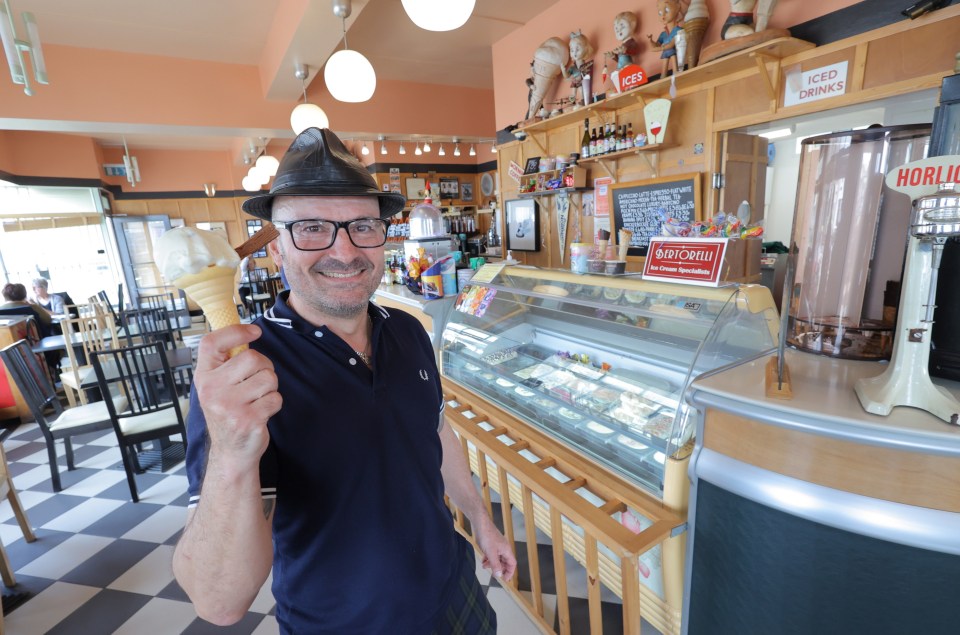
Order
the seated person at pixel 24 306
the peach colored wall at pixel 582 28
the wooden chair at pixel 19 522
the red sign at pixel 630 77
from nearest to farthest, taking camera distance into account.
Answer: the wooden chair at pixel 19 522 → the peach colored wall at pixel 582 28 → the red sign at pixel 630 77 → the seated person at pixel 24 306

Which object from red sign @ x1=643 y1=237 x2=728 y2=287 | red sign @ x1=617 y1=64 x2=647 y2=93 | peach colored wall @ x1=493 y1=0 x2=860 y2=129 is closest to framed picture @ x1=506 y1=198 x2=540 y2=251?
peach colored wall @ x1=493 y1=0 x2=860 y2=129

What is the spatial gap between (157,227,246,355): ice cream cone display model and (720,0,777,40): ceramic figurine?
355 centimetres

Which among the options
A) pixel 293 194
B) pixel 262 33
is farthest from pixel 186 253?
pixel 262 33

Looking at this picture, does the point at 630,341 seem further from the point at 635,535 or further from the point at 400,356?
the point at 400,356

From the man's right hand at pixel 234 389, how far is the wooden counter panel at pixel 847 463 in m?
0.98

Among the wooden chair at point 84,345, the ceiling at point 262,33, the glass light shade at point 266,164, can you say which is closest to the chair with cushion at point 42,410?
the wooden chair at point 84,345

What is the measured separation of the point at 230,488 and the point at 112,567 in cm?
270

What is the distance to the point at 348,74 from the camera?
309 centimetres

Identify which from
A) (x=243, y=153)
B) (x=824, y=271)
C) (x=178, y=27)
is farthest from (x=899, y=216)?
(x=243, y=153)

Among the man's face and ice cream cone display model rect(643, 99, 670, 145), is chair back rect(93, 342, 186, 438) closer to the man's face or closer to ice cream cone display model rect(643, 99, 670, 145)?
the man's face

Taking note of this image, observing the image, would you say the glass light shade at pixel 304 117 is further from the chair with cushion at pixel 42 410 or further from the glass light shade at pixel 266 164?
the chair with cushion at pixel 42 410

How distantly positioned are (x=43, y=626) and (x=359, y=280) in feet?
8.81

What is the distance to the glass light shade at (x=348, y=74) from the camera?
306 centimetres

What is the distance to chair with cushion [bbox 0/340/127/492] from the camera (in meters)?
3.06
